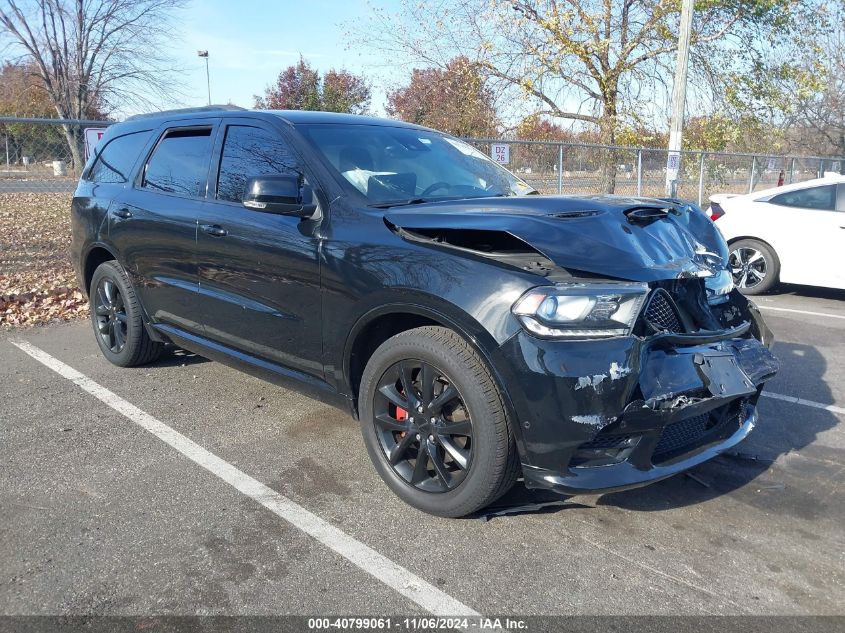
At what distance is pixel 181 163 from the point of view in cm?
453

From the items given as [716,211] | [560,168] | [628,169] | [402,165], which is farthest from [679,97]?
[402,165]

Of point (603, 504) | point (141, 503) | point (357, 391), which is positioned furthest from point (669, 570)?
point (141, 503)

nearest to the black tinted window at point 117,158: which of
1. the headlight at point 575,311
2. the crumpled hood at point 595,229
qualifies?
the crumpled hood at point 595,229

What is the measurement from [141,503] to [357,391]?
3.72 feet

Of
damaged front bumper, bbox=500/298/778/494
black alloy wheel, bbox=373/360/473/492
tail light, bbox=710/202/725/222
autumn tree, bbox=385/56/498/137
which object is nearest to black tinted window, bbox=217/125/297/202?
black alloy wheel, bbox=373/360/473/492

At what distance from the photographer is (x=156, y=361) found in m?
5.58

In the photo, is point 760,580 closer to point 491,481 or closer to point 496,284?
point 491,481

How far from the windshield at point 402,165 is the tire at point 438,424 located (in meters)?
0.87

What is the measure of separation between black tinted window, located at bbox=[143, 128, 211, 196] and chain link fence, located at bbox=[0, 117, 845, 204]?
2.32 m

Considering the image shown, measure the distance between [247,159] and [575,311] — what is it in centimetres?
225

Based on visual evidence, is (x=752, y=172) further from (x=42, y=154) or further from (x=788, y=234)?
(x=42, y=154)

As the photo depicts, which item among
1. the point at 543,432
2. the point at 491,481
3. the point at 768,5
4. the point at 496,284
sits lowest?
the point at 491,481

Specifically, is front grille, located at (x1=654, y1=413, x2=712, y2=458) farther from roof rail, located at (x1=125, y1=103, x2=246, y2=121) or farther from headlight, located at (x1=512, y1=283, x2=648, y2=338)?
roof rail, located at (x1=125, y1=103, x2=246, y2=121)

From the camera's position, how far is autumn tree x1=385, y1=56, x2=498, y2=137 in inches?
687
